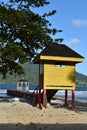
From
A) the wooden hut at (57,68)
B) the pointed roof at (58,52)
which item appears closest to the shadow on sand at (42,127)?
the wooden hut at (57,68)

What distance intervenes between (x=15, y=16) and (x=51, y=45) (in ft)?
10.9

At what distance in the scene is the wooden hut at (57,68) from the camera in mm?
28188

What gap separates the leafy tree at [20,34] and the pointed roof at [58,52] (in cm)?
143

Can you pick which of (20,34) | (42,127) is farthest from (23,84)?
(42,127)

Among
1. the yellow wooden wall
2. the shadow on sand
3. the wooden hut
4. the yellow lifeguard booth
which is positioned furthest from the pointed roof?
the yellow lifeguard booth

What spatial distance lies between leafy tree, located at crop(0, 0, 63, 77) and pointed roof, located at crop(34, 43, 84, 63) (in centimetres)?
143

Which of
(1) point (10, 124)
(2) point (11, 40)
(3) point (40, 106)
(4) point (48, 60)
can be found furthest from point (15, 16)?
(1) point (10, 124)

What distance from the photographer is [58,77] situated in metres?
28.5

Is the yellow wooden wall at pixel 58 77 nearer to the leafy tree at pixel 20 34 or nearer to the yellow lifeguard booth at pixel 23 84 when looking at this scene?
the leafy tree at pixel 20 34

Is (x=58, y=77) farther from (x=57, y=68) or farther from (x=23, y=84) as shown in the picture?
(x=23, y=84)

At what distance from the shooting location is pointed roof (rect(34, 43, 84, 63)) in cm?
2822

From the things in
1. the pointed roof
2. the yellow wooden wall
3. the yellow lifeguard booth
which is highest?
the pointed roof

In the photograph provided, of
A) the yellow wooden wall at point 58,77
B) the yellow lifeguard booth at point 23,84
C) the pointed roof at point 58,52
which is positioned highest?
the pointed roof at point 58,52

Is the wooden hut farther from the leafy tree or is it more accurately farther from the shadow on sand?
the shadow on sand
